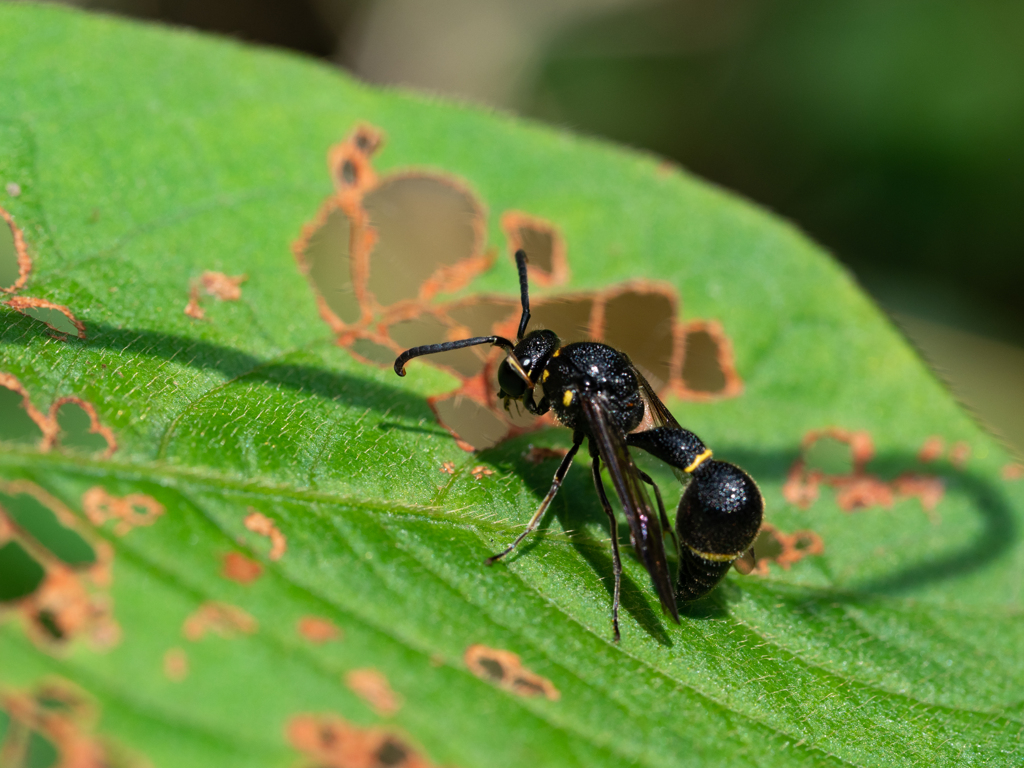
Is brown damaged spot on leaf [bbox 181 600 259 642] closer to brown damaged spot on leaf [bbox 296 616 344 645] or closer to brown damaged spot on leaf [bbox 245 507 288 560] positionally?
brown damaged spot on leaf [bbox 296 616 344 645]

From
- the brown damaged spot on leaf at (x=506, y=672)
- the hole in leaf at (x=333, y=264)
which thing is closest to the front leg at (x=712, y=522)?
the brown damaged spot on leaf at (x=506, y=672)

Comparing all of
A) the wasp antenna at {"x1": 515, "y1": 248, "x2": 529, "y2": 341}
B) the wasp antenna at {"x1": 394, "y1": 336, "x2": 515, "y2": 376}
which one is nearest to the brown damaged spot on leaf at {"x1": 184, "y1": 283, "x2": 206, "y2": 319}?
the wasp antenna at {"x1": 394, "y1": 336, "x2": 515, "y2": 376}

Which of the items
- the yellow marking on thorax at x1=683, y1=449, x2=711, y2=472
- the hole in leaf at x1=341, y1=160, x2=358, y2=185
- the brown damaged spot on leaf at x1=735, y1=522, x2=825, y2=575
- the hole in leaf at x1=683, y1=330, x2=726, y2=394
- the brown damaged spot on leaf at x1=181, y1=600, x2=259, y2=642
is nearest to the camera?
the brown damaged spot on leaf at x1=181, y1=600, x2=259, y2=642

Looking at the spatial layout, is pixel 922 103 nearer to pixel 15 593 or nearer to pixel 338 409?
pixel 338 409

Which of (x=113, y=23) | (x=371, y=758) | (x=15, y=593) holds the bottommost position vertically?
(x=15, y=593)

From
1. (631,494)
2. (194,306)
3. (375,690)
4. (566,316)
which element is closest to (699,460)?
(631,494)

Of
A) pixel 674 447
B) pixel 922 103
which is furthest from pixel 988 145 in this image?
pixel 674 447

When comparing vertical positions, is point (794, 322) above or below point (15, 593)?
above
